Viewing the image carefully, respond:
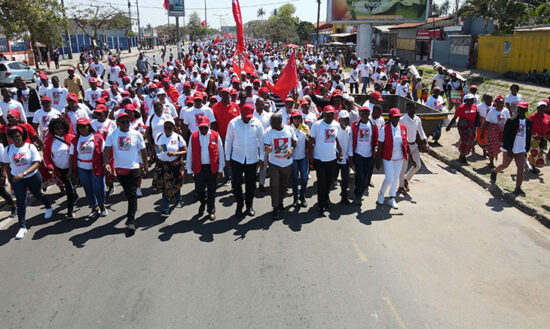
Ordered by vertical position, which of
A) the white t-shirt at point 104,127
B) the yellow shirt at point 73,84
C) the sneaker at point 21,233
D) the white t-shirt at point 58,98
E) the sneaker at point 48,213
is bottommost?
the sneaker at point 21,233

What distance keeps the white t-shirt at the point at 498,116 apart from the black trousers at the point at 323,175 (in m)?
3.96

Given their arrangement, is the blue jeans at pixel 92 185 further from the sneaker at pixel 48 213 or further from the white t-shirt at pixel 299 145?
the white t-shirt at pixel 299 145

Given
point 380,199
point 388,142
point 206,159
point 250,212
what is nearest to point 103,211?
point 206,159

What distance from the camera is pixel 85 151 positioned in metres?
5.90

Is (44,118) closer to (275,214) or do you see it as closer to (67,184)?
(67,184)

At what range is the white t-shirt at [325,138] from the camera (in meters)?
6.24

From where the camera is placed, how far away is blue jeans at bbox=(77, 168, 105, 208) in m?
6.03

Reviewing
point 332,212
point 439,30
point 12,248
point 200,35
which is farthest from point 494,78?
point 200,35

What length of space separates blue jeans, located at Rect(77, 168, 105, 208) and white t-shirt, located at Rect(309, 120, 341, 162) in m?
3.26

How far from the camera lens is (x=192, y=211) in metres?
6.54

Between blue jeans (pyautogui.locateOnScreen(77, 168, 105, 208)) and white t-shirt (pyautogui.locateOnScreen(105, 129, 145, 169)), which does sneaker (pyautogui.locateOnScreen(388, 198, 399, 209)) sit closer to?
white t-shirt (pyautogui.locateOnScreen(105, 129, 145, 169))

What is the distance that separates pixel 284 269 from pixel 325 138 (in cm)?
230

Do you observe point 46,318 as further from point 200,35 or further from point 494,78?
point 200,35

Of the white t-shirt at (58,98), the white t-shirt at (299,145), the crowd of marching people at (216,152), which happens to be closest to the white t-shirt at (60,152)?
the crowd of marching people at (216,152)
